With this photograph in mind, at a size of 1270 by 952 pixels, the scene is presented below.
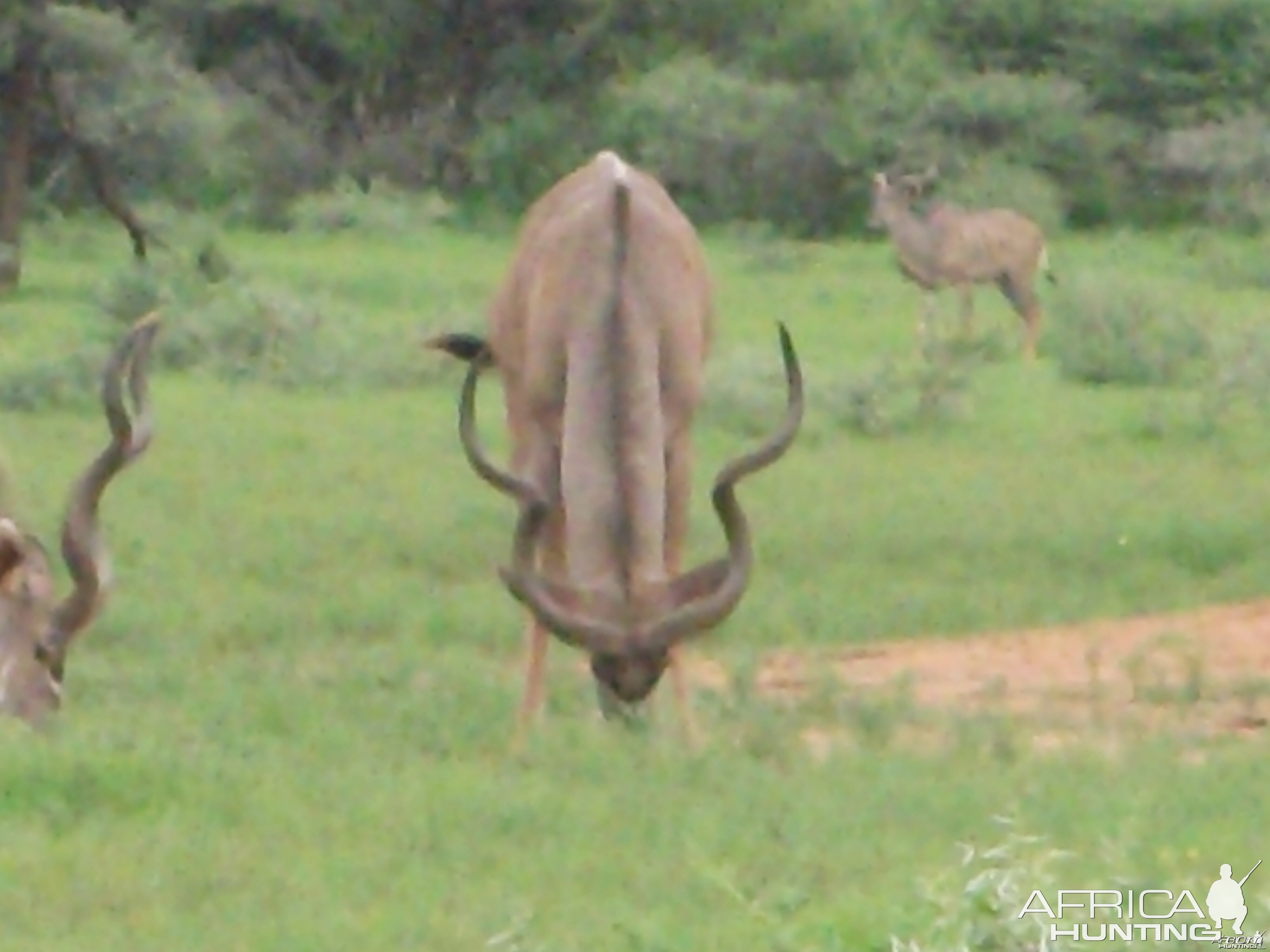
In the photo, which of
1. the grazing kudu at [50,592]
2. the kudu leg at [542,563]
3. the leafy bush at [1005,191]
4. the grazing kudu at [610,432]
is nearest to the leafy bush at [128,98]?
the leafy bush at [1005,191]

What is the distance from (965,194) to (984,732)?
886 inches

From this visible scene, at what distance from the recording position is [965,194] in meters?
30.8

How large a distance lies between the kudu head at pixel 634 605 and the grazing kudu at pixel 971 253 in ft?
46.6

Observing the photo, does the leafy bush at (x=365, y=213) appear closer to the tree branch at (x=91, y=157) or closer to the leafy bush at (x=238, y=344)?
the tree branch at (x=91, y=157)

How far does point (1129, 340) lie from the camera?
19.1 metres

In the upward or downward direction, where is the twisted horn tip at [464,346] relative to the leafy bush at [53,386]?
upward

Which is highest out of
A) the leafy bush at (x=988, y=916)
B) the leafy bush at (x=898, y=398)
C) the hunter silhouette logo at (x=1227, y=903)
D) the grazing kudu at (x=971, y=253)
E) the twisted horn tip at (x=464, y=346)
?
the leafy bush at (x=988, y=916)

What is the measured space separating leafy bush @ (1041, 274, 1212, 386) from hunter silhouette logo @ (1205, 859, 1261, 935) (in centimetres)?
1275

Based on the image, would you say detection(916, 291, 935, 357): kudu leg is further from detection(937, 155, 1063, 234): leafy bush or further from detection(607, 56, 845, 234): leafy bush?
detection(607, 56, 845, 234): leafy bush

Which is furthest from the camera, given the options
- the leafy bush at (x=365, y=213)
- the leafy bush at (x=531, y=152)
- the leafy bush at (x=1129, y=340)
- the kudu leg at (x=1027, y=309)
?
the leafy bush at (x=531, y=152)

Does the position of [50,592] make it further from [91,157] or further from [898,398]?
[91,157]

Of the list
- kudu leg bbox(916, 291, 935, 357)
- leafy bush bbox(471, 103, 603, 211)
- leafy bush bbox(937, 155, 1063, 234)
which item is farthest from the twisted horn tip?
leafy bush bbox(471, 103, 603, 211)

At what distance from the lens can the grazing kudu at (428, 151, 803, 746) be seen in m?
8.61

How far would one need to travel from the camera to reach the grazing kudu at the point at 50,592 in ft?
27.8
